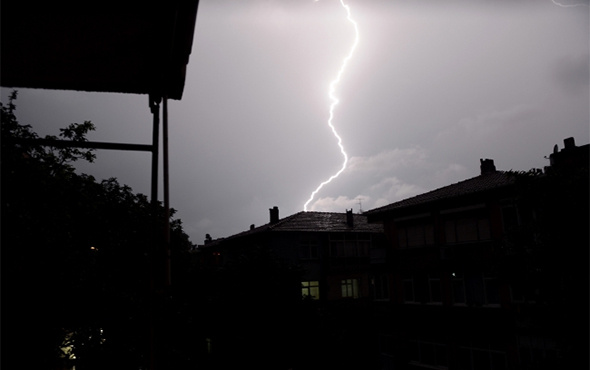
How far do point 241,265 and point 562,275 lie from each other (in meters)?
11.8

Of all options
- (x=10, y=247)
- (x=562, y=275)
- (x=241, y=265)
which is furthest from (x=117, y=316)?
(x=562, y=275)

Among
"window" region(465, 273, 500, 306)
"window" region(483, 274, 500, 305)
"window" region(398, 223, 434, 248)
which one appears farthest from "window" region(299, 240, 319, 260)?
"window" region(483, 274, 500, 305)

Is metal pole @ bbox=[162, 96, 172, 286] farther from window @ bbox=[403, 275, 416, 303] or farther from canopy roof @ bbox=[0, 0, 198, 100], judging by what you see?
window @ bbox=[403, 275, 416, 303]

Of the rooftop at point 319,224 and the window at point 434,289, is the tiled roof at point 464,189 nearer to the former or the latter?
the window at point 434,289

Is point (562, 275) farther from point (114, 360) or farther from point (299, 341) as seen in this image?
point (114, 360)

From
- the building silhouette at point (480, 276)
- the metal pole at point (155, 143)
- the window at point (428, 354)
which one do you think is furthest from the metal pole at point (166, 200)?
the window at point (428, 354)

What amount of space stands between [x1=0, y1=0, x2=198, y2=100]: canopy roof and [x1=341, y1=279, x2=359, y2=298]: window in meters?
30.2

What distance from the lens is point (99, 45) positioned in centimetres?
266

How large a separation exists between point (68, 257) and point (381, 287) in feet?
66.7

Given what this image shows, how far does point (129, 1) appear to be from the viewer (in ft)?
7.57

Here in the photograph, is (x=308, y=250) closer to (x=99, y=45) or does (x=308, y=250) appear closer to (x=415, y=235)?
(x=415, y=235)

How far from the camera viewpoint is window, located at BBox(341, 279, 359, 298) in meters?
31.7

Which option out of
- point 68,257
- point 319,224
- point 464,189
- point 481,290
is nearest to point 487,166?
point 464,189

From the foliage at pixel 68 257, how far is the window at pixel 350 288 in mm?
14251
